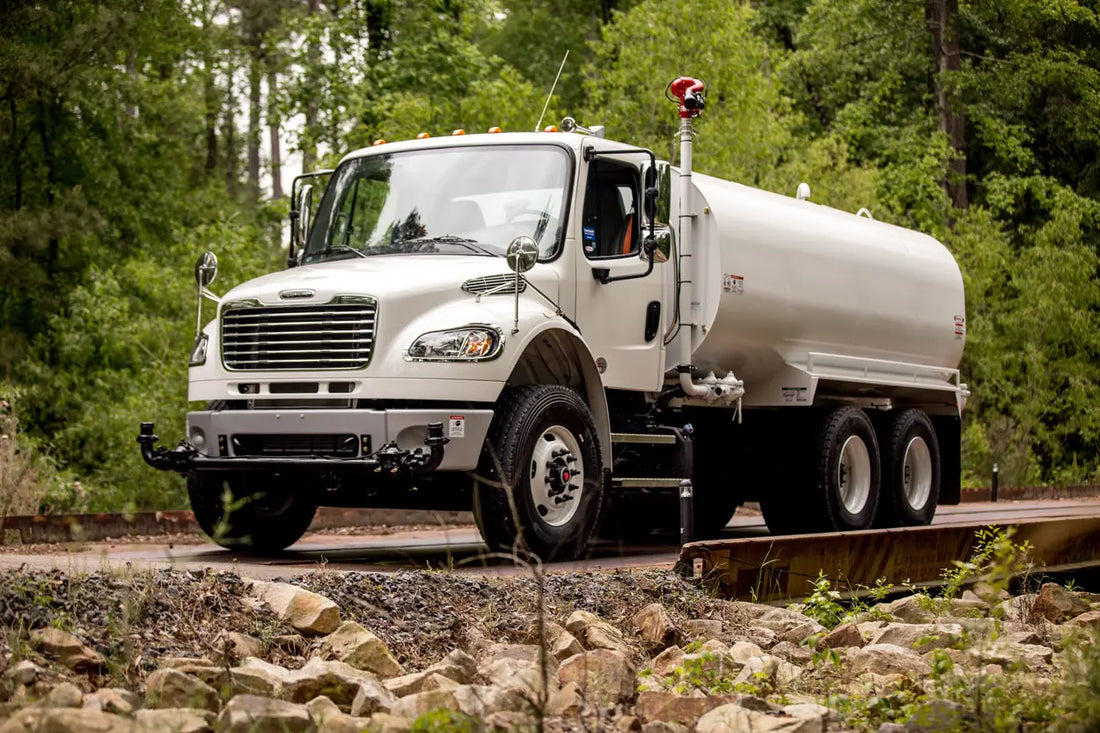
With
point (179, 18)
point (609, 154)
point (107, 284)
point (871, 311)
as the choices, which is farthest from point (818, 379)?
point (179, 18)

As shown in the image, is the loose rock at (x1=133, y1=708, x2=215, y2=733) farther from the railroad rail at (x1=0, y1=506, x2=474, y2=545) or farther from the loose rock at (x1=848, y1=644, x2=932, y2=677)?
the railroad rail at (x1=0, y1=506, x2=474, y2=545)

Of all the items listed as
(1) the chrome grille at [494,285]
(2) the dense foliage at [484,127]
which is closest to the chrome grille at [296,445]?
(1) the chrome grille at [494,285]

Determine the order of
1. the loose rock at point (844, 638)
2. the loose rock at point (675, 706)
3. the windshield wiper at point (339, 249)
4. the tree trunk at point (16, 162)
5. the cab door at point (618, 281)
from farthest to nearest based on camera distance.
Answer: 1. the tree trunk at point (16, 162)
2. the windshield wiper at point (339, 249)
3. the cab door at point (618, 281)
4. the loose rock at point (844, 638)
5. the loose rock at point (675, 706)

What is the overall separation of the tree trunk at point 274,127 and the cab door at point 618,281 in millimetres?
19289

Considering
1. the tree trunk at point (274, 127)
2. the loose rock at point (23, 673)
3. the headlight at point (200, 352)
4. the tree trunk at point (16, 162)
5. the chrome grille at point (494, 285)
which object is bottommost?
the loose rock at point (23, 673)

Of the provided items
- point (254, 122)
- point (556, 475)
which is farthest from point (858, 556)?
point (254, 122)

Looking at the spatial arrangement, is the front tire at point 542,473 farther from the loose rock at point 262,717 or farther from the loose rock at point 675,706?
the loose rock at point 262,717

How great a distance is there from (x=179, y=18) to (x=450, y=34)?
18.5 ft

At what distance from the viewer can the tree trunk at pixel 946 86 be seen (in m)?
37.2

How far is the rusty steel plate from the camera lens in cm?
912

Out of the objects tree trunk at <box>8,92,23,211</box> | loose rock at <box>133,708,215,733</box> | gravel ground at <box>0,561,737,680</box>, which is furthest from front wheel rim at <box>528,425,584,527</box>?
tree trunk at <box>8,92,23,211</box>

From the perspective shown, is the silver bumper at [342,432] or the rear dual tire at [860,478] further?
the rear dual tire at [860,478]

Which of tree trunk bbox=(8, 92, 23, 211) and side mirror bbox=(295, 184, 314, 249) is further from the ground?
tree trunk bbox=(8, 92, 23, 211)

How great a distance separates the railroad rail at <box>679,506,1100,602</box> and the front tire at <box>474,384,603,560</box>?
1319 mm
